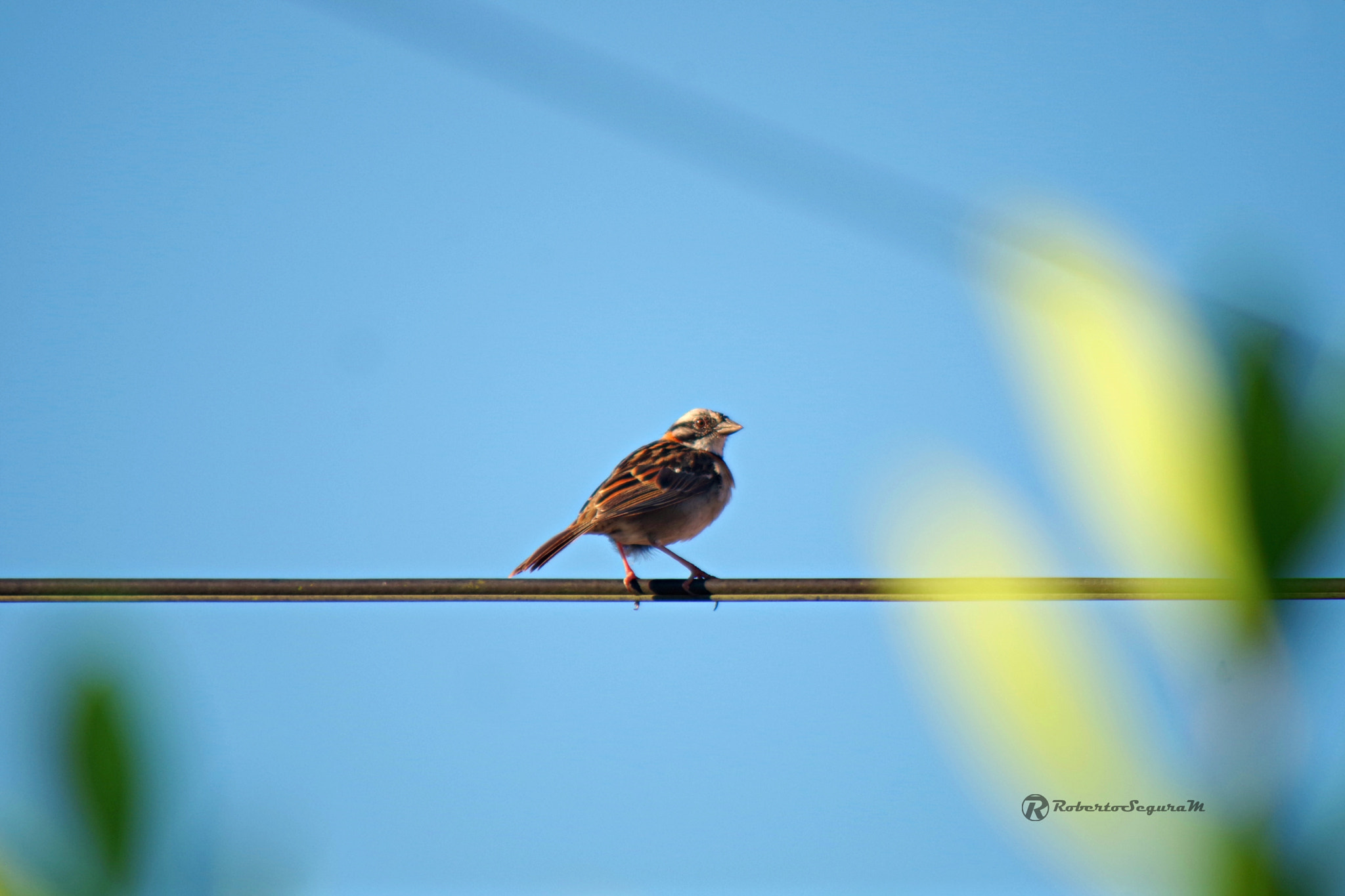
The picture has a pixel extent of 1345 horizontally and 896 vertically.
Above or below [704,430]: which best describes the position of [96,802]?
below

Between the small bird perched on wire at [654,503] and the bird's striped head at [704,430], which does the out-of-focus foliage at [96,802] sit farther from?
the bird's striped head at [704,430]

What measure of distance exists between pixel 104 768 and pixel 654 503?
806 centimetres

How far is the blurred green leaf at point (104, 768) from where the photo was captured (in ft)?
4.61

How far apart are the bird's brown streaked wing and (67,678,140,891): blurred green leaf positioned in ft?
25.3

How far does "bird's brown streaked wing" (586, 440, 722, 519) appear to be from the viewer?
9336mm

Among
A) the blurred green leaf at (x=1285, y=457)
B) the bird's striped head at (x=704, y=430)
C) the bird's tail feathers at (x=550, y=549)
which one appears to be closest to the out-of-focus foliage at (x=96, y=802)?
the blurred green leaf at (x=1285, y=457)

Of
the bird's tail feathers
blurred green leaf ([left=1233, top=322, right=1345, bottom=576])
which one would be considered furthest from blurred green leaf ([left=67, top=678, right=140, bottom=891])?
the bird's tail feathers

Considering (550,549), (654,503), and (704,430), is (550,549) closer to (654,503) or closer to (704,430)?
(654,503)

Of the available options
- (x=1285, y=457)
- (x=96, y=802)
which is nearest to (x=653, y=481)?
(x=96, y=802)

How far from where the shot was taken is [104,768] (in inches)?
55.5

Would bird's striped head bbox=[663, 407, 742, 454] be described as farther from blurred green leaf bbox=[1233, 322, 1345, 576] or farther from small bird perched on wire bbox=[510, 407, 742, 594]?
blurred green leaf bbox=[1233, 322, 1345, 576]

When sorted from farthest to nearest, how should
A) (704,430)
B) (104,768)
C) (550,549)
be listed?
1. (704,430)
2. (550,549)
3. (104,768)

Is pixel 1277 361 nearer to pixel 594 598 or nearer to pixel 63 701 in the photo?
pixel 63 701

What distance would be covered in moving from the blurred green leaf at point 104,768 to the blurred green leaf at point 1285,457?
52.1 inches
